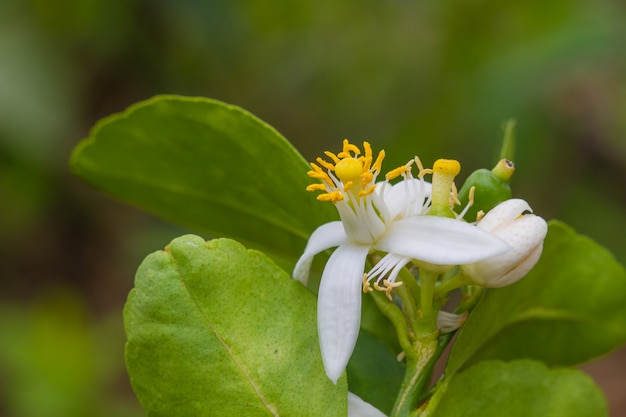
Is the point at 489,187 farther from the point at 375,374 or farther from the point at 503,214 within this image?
the point at 375,374

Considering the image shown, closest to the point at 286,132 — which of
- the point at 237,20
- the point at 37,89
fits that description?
the point at 237,20

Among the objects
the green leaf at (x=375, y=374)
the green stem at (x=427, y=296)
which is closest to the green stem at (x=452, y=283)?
the green stem at (x=427, y=296)

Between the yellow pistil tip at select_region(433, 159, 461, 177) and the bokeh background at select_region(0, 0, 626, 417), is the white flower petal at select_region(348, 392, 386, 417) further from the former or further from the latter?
the bokeh background at select_region(0, 0, 626, 417)

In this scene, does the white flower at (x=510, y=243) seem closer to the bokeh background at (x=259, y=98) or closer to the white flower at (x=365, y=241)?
the white flower at (x=365, y=241)

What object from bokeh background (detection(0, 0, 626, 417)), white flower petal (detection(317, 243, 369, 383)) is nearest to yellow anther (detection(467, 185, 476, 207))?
white flower petal (detection(317, 243, 369, 383))

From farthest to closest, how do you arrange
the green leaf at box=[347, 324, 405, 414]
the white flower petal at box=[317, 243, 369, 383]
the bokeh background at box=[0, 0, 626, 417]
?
the bokeh background at box=[0, 0, 626, 417] < the green leaf at box=[347, 324, 405, 414] < the white flower petal at box=[317, 243, 369, 383]

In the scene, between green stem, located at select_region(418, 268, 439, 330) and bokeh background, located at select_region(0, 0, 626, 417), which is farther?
bokeh background, located at select_region(0, 0, 626, 417)

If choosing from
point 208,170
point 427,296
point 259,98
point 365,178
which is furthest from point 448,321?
point 259,98
